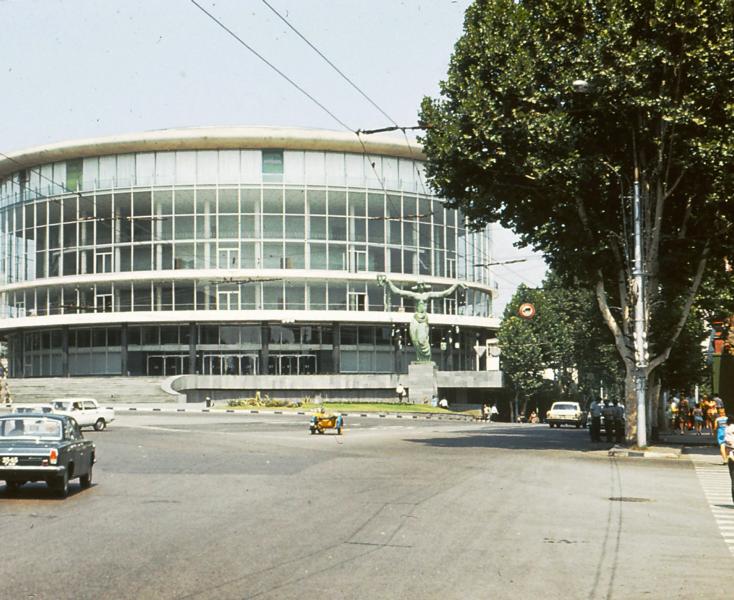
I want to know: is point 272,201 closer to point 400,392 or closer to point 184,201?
point 184,201

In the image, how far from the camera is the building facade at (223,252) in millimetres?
80750

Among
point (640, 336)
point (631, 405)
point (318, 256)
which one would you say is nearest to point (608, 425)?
point (631, 405)

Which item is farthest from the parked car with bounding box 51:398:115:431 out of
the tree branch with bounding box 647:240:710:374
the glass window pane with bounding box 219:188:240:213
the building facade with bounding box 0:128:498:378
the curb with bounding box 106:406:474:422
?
the glass window pane with bounding box 219:188:240:213

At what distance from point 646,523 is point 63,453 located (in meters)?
9.65

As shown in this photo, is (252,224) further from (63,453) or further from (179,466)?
(63,453)

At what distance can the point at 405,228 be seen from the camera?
85062mm

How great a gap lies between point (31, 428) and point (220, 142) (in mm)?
65061

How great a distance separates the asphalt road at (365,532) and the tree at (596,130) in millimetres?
8843

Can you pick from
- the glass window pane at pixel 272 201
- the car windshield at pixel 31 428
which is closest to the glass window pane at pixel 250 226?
the glass window pane at pixel 272 201

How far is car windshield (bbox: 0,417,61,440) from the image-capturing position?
1781 cm

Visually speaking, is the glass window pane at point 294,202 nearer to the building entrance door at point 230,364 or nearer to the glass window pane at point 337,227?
the glass window pane at point 337,227

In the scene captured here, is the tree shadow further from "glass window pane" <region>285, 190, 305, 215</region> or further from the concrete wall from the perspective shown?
"glass window pane" <region>285, 190, 305, 215</region>

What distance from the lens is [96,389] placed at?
73.2 meters

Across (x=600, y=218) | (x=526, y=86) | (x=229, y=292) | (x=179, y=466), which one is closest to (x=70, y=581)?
(x=179, y=466)
